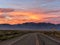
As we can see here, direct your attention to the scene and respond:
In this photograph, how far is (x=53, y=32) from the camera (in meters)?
59.7

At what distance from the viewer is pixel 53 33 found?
194 ft

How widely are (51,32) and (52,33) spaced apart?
235 cm

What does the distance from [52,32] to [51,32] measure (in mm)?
1567

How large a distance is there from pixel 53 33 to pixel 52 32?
909 mm

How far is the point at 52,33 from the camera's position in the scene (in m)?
59.1

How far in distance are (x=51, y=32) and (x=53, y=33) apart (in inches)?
96.6

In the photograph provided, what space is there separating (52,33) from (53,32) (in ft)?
2.17

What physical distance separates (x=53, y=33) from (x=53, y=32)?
69 cm

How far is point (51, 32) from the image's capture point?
61.4 metres

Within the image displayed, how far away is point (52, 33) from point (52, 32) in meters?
0.81

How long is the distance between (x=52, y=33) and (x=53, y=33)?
0.24 m
